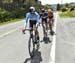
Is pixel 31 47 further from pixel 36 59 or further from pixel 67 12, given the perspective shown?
pixel 67 12

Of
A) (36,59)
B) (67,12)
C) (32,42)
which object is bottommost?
(67,12)

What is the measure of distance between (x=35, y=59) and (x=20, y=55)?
3.31 feet

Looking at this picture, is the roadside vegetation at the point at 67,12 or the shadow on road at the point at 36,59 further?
the roadside vegetation at the point at 67,12

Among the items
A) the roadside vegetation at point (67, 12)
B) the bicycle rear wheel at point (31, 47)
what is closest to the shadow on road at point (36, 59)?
the bicycle rear wheel at point (31, 47)

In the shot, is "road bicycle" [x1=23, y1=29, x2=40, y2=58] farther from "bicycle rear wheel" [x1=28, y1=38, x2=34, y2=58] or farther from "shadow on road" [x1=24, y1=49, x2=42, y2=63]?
"shadow on road" [x1=24, y1=49, x2=42, y2=63]

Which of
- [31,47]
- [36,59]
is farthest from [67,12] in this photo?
[36,59]

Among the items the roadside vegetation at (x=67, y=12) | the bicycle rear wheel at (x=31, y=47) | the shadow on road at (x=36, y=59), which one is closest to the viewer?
the shadow on road at (x=36, y=59)

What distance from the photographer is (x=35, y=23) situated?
11578 millimetres

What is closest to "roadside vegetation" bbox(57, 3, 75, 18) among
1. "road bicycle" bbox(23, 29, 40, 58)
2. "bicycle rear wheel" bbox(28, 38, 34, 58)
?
"road bicycle" bbox(23, 29, 40, 58)

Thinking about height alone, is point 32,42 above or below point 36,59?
above

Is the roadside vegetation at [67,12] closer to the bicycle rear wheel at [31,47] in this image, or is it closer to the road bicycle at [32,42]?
the road bicycle at [32,42]

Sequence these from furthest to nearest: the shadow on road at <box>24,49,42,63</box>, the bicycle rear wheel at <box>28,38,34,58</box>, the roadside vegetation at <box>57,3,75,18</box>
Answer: the roadside vegetation at <box>57,3,75,18</box>, the bicycle rear wheel at <box>28,38,34,58</box>, the shadow on road at <box>24,49,42,63</box>

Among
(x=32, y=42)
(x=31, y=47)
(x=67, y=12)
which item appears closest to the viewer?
(x=32, y=42)

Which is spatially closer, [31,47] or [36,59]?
[36,59]
